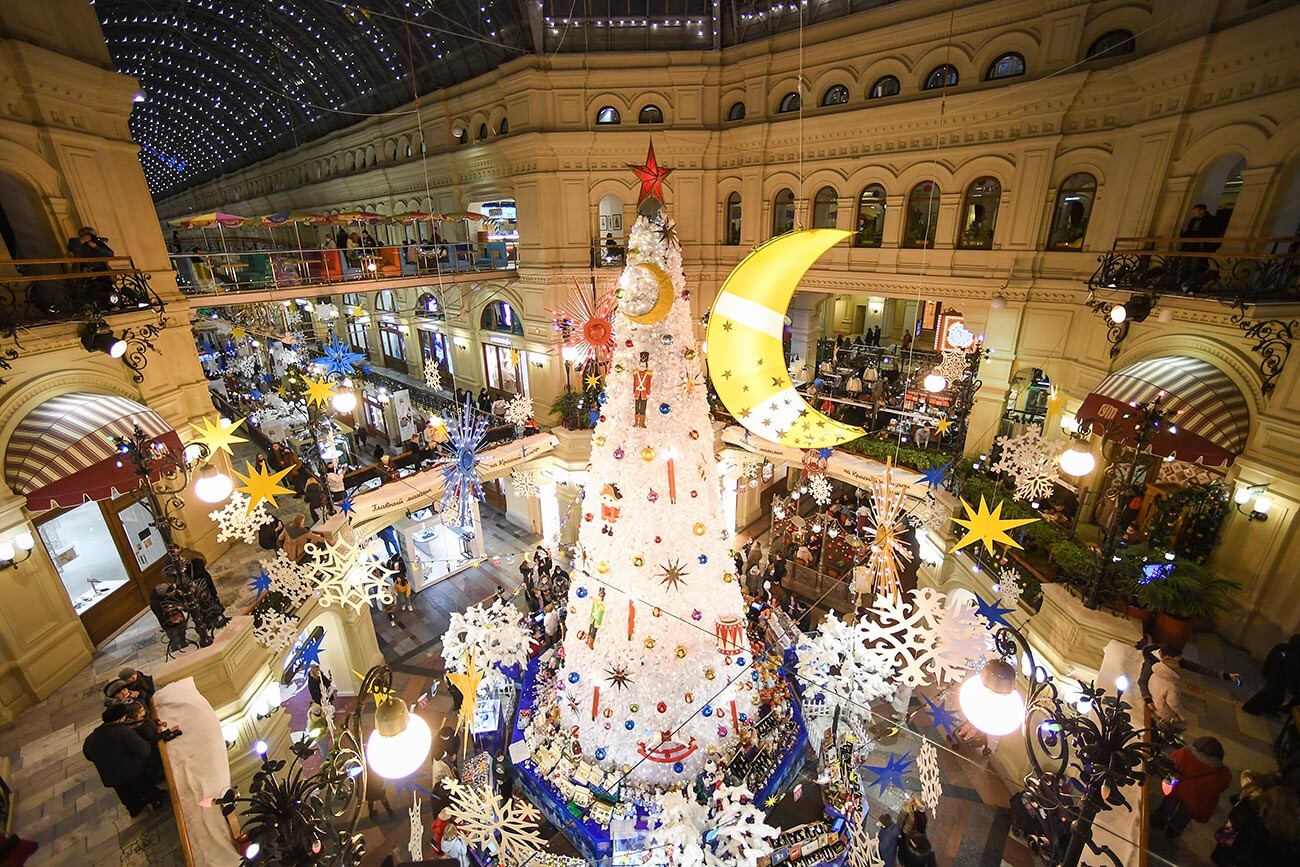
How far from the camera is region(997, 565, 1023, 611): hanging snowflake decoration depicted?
8.45 m

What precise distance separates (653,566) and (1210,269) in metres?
9.87

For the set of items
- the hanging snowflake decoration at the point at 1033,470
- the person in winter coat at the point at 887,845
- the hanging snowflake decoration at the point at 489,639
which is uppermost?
the hanging snowflake decoration at the point at 1033,470

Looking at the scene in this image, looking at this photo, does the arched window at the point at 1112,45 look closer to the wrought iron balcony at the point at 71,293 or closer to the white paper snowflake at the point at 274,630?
the wrought iron balcony at the point at 71,293

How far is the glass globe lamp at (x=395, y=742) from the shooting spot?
347 centimetres

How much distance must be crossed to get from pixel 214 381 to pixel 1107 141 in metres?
31.1

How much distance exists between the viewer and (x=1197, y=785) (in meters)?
5.53

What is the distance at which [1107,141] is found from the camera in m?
10.8

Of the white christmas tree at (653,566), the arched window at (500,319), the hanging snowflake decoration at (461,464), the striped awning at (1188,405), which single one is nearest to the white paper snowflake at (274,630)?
the hanging snowflake decoration at (461,464)

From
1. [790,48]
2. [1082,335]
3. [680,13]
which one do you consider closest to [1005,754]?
[1082,335]

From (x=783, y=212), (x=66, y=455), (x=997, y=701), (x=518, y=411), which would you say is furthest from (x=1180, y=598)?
(x=66, y=455)

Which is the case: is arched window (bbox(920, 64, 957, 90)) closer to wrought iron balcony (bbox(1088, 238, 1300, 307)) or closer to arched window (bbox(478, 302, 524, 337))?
wrought iron balcony (bbox(1088, 238, 1300, 307))

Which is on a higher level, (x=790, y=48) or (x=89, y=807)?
(x=790, y=48)

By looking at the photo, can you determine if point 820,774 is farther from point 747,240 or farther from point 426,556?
point 747,240

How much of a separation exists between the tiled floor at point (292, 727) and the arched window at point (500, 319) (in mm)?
10287
